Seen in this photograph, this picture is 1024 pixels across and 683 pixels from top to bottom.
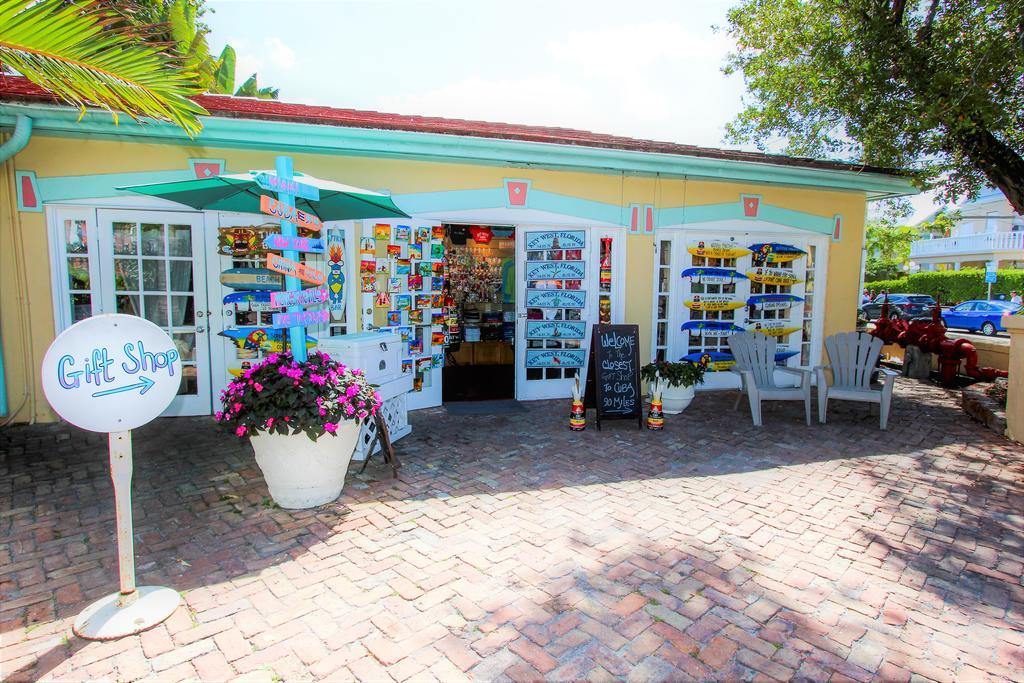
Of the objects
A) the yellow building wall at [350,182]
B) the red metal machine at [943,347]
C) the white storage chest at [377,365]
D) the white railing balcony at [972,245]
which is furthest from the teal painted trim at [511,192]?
the white railing balcony at [972,245]

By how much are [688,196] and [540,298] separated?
2.46 meters

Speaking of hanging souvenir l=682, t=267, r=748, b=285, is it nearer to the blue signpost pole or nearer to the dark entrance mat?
the dark entrance mat

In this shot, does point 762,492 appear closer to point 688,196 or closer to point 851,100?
→ point 688,196

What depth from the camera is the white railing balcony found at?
27.5m

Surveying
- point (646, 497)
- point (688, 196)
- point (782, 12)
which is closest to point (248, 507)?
point (646, 497)

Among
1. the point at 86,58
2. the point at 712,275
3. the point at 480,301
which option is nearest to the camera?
the point at 86,58

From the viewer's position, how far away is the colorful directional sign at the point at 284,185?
3.45 metres

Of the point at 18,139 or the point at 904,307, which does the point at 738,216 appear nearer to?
the point at 18,139

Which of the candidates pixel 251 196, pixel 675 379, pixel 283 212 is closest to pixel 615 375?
pixel 675 379

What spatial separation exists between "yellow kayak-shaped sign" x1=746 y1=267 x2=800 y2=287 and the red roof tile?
1434mm

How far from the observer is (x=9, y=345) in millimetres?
5281

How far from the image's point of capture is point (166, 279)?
561cm

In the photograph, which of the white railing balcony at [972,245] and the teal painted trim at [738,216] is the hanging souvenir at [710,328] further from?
the white railing balcony at [972,245]

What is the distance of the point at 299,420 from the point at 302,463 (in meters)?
0.35
